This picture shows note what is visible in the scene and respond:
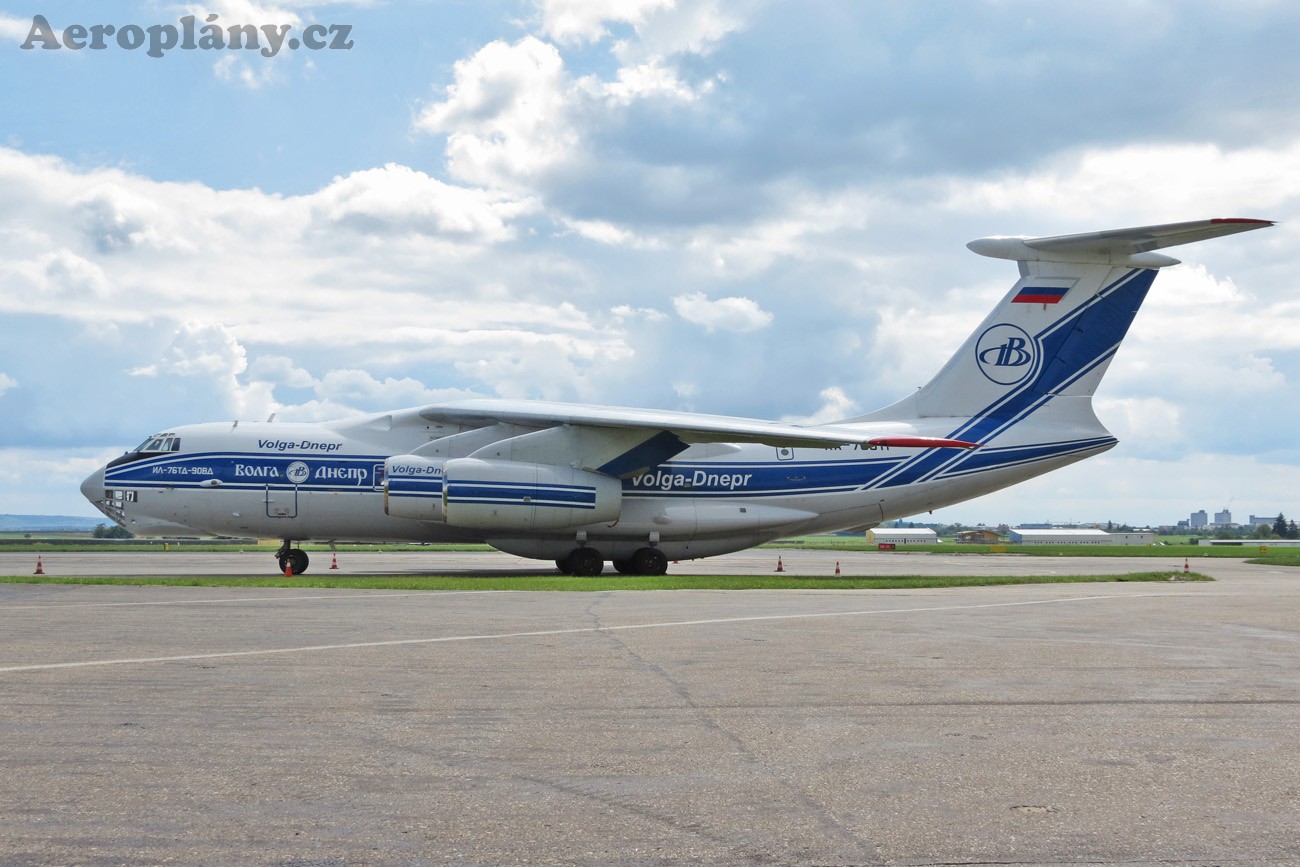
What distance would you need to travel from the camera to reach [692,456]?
25.9 m

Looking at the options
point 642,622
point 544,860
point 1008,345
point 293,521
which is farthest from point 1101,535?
point 544,860

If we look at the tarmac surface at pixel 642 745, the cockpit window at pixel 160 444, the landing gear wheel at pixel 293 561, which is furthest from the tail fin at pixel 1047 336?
the cockpit window at pixel 160 444

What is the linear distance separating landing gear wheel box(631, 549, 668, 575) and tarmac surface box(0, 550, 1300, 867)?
14.5m

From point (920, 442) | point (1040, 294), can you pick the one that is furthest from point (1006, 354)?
point (920, 442)

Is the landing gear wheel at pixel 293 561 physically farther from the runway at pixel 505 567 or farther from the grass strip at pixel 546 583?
the grass strip at pixel 546 583

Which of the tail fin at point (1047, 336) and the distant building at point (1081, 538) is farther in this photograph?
the distant building at point (1081, 538)

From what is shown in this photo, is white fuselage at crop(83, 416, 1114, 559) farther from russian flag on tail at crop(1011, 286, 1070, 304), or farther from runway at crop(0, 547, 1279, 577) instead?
russian flag on tail at crop(1011, 286, 1070, 304)

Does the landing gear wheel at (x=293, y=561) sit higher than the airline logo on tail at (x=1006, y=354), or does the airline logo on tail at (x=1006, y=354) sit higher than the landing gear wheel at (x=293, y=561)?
the airline logo on tail at (x=1006, y=354)

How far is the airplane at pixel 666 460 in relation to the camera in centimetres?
2389

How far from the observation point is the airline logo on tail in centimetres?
2558

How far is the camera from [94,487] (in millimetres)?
25250

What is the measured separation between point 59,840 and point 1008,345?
24.2 meters

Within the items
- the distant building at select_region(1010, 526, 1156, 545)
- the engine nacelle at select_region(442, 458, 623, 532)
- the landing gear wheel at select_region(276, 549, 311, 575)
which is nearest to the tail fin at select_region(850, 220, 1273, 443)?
the engine nacelle at select_region(442, 458, 623, 532)

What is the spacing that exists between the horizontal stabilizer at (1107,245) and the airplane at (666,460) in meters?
0.05
